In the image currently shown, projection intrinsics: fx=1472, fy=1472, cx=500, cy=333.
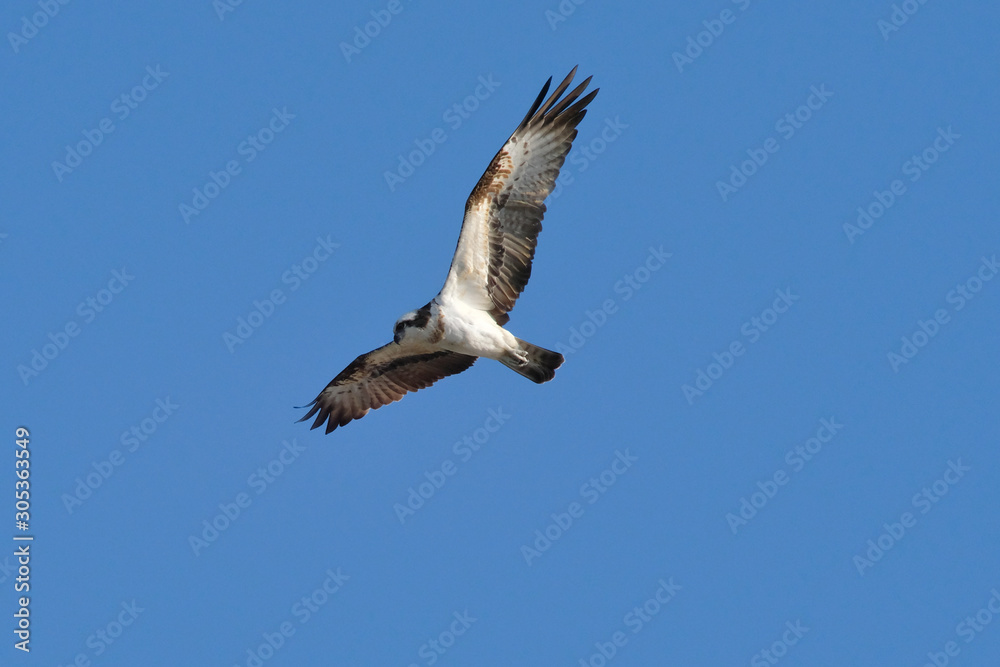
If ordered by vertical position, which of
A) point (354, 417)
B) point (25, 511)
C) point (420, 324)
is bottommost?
point (25, 511)

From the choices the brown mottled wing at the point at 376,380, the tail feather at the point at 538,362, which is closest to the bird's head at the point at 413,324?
the brown mottled wing at the point at 376,380

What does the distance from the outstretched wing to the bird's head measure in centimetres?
41

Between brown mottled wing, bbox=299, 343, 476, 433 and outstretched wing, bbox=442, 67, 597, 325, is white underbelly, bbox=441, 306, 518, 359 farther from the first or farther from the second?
brown mottled wing, bbox=299, 343, 476, 433

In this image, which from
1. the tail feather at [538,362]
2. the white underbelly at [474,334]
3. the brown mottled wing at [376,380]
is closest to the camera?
the white underbelly at [474,334]

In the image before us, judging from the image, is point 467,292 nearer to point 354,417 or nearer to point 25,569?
point 354,417

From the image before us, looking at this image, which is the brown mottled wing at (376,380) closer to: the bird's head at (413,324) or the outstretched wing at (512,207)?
the bird's head at (413,324)

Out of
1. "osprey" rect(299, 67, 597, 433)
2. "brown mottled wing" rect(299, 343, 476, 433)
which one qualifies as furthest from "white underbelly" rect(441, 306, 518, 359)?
"brown mottled wing" rect(299, 343, 476, 433)

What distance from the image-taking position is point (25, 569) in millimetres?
19406

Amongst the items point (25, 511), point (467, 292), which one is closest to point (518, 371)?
point (467, 292)

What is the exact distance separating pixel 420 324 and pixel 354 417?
2230 millimetres

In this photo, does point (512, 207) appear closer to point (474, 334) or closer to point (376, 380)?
point (474, 334)

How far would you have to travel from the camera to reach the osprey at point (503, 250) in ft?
59.5

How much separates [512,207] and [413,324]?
1.90 meters

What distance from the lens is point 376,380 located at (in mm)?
19703
